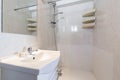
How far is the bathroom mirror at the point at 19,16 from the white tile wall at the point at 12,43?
7 cm

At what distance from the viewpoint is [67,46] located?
10.7ft

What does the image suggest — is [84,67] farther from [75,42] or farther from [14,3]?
[14,3]

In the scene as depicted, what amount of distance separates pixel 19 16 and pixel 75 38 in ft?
6.30

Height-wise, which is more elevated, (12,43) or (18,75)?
(12,43)

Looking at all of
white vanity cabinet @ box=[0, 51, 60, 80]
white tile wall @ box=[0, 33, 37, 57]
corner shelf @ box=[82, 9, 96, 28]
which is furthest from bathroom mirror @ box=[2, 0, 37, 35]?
corner shelf @ box=[82, 9, 96, 28]

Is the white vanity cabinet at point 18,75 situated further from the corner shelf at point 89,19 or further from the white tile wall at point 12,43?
the corner shelf at point 89,19

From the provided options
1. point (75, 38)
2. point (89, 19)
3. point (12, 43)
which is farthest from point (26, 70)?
point (75, 38)

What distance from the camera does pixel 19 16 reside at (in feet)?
5.10

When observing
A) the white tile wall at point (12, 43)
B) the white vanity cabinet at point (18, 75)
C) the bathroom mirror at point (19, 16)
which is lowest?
the white vanity cabinet at point (18, 75)

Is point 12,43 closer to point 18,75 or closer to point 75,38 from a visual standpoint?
point 18,75

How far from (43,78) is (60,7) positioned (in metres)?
2.59

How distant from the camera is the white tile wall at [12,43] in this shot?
119cm

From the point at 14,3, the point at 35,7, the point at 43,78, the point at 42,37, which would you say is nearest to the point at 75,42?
the point at 42,37

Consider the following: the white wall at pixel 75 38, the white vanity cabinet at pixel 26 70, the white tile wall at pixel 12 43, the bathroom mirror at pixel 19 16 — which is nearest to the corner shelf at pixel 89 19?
the white wall at pixel 75 38
